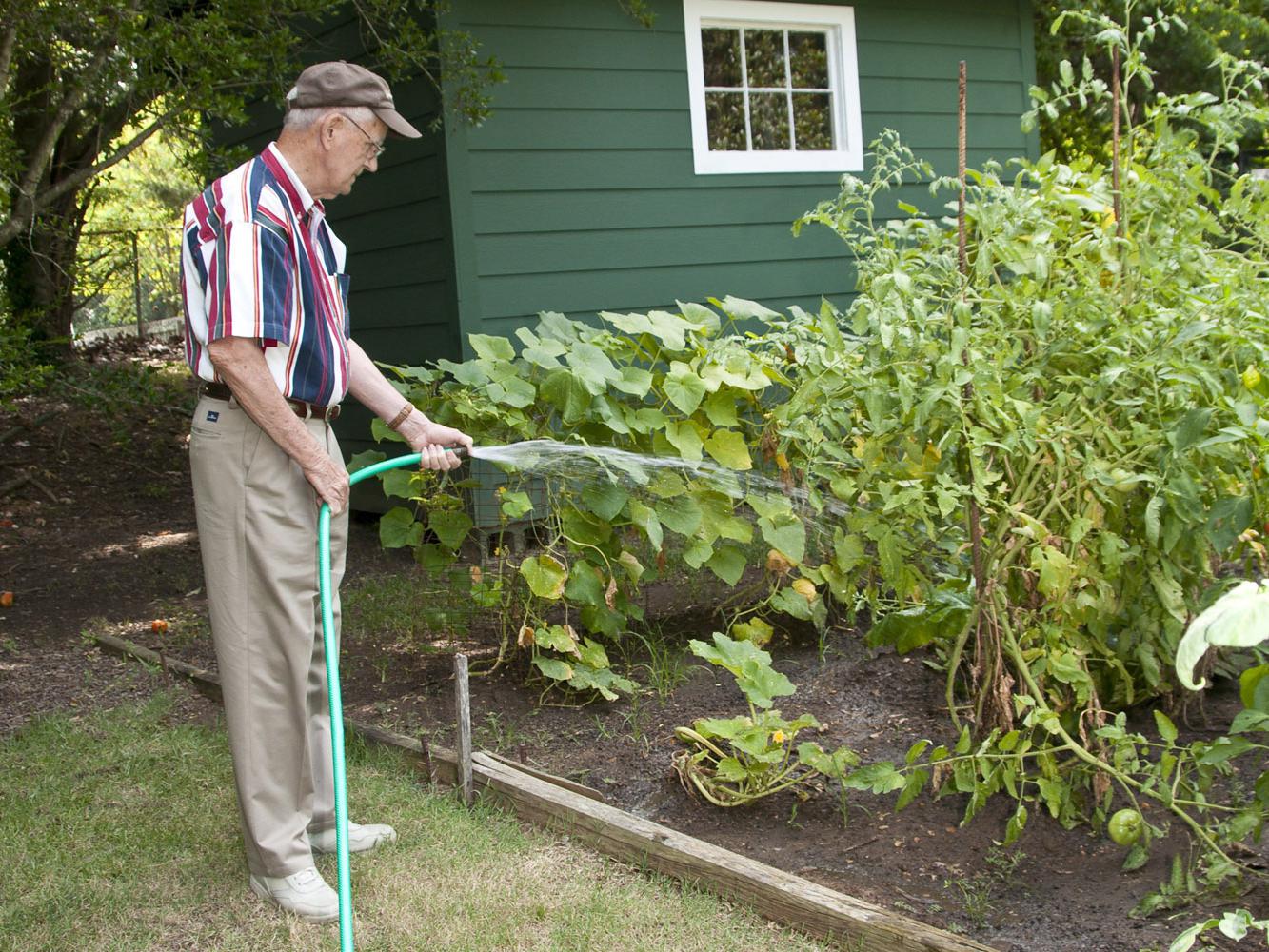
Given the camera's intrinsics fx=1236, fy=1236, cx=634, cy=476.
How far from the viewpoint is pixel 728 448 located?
13.3 feet

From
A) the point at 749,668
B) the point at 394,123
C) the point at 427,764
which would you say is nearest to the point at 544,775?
the point at 427,764

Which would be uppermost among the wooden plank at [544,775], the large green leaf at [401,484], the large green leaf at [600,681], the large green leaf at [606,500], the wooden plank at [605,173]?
the wooden plank at [605,173]

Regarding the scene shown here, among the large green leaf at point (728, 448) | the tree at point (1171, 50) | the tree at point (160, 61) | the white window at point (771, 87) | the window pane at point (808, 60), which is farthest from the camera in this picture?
the tree at point (1171, 50)

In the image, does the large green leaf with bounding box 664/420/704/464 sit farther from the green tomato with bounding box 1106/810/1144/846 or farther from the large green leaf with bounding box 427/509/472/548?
the green tomato with bounding box 1106/810/1144/846

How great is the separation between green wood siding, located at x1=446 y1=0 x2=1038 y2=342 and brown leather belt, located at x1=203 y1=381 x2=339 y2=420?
342cm

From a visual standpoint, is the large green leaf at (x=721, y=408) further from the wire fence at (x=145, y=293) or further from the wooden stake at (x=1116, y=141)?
the wire fence at (x=145, y=293)

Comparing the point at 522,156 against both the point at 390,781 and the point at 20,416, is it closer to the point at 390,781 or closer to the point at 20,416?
the point at 390,781

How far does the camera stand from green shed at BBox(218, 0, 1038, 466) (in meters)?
6.25

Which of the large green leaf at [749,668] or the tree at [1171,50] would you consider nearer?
the large green leaf at [749,668]

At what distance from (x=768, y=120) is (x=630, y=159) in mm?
1052

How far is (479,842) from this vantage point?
2965 millimetres

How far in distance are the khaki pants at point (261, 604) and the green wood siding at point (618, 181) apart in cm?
358

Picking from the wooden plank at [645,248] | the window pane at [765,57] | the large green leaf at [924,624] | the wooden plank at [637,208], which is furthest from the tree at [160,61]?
the large green leaf at [924,624]

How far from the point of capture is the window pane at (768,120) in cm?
720
